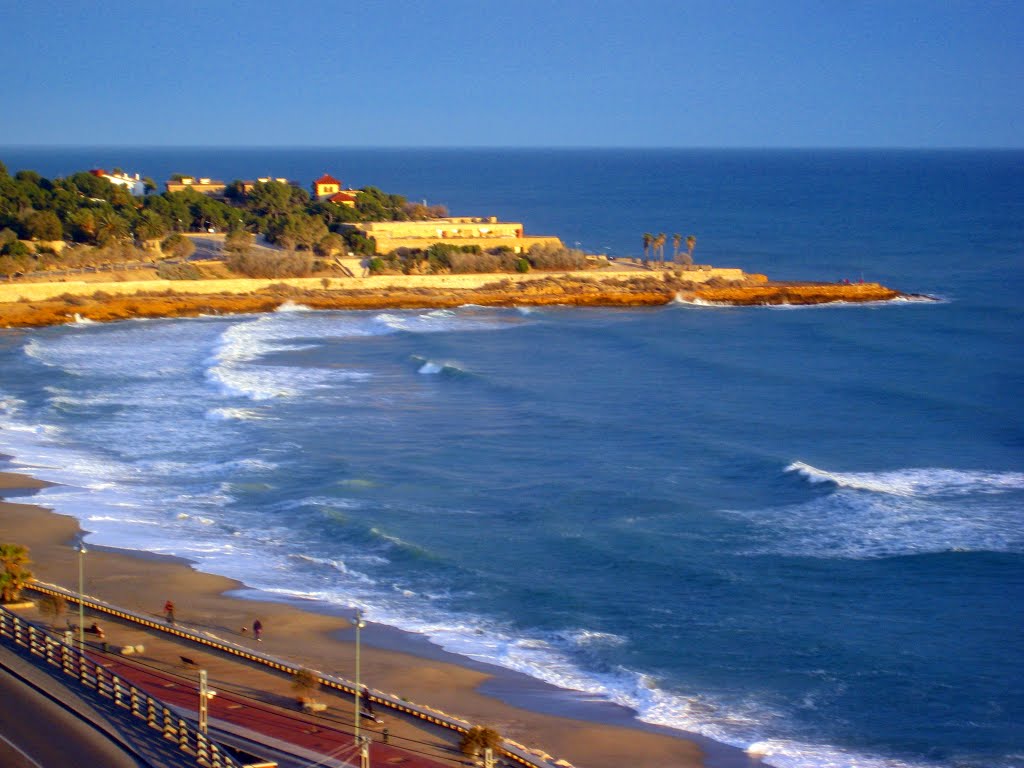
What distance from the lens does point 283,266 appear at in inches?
2164

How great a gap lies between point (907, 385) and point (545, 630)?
2121 cm

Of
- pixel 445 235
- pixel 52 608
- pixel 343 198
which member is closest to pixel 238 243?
pixel 445 235

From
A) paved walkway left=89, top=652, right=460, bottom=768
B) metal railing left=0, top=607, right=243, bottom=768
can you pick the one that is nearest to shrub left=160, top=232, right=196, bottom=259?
paved walkway left=89, top=652, right=460, bottom=768

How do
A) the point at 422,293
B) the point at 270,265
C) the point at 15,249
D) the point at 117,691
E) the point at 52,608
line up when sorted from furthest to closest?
the point at 422,293 → the point at 270,265 → the point at 15,249 → the point at 52,608 → the point at 117,691

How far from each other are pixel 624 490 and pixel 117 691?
542 inches

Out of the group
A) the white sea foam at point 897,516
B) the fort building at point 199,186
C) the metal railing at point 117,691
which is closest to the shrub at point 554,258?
the fort building at point 199,186

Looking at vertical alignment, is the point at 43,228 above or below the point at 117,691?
above

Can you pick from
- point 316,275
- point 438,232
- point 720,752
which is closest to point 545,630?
point 720,752

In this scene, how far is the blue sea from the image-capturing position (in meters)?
16.9

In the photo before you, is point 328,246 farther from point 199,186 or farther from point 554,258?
point 199,186

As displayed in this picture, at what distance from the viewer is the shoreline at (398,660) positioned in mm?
14695

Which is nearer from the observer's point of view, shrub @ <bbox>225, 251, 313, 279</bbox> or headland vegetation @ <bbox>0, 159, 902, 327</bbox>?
headland vegetation @ <bbox>0, 159, 902, 327</bbox>

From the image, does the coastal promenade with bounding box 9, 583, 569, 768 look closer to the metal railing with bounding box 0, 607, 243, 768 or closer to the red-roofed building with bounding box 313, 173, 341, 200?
the metal railing with bounding box 0, 607, 243, 768

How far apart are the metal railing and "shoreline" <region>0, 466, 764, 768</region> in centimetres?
374
